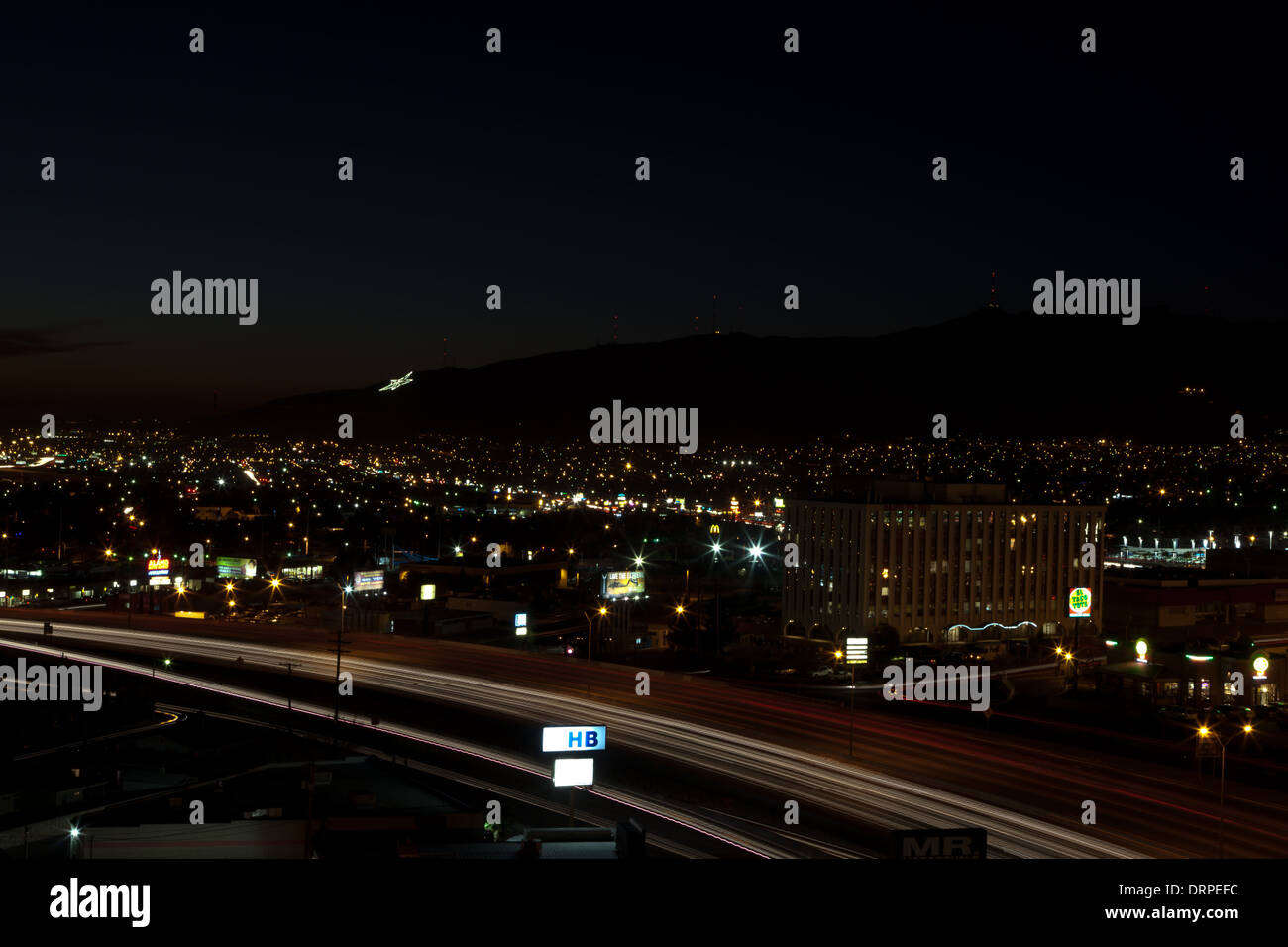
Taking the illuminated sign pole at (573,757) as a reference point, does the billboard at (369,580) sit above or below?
above

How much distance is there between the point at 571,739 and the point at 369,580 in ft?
100

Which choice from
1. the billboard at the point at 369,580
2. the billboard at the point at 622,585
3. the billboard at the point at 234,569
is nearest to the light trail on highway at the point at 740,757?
the billboard at the point at 622,585

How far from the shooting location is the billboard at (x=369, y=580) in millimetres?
43812

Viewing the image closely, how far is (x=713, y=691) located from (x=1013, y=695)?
346 inches

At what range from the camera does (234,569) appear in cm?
5050

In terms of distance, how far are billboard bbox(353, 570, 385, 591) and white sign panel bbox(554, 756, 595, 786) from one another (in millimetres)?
30241

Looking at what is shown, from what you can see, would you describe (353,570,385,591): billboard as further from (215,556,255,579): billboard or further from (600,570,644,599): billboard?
(600,570,644,599): billboard

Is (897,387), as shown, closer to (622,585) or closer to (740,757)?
(622,585)

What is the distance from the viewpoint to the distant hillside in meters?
154

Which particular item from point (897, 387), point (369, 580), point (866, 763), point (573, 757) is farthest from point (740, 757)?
point (897, 387)

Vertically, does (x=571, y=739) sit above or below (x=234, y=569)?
below

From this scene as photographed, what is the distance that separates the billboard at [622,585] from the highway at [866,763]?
1522 cm

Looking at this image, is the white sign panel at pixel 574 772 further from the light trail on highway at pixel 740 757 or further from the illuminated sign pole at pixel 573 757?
the light trail on highway at pixel 740 757

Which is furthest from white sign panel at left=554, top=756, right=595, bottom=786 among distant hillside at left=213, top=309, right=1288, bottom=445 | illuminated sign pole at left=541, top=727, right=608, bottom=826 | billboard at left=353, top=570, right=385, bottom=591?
distant hillside at left=213, top=309, right=1288, bottom=445
